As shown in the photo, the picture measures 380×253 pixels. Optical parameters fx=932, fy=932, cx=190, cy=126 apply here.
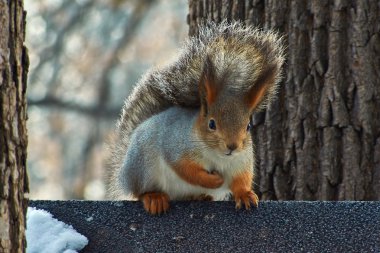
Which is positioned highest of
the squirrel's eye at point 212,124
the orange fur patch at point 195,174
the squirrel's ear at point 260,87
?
the squirrel's ear at point 260,87

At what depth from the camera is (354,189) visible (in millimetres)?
3137

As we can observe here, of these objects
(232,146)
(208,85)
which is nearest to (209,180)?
(232,146)

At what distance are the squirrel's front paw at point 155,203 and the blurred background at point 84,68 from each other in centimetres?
514

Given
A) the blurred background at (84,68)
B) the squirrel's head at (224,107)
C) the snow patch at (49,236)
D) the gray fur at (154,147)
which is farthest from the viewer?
the blurred background at (84,68)

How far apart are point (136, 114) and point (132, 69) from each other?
555 centimetres

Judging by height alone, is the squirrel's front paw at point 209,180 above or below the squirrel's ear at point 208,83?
below

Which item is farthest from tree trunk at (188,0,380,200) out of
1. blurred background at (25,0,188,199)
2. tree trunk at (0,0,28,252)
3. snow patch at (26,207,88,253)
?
blurred background at (25,0,188,199)

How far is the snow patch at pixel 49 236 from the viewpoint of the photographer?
2367 mm

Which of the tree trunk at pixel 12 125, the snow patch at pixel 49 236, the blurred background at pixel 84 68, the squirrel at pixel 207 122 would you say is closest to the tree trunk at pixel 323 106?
the squirrel at pixel 207 122

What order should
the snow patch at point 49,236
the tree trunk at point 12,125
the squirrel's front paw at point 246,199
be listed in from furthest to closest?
the squirrel's front paw at point 246,199, the snow patch at point 49,236, the tree trunk at point 12,125

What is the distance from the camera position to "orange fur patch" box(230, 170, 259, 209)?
254 centimetres

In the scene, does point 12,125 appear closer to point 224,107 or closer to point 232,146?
point 232,146

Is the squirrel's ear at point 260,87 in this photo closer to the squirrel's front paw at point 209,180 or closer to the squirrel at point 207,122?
the squirrel at point 207,122

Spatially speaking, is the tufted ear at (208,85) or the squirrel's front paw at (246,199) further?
the tufted ear at (208,85)
